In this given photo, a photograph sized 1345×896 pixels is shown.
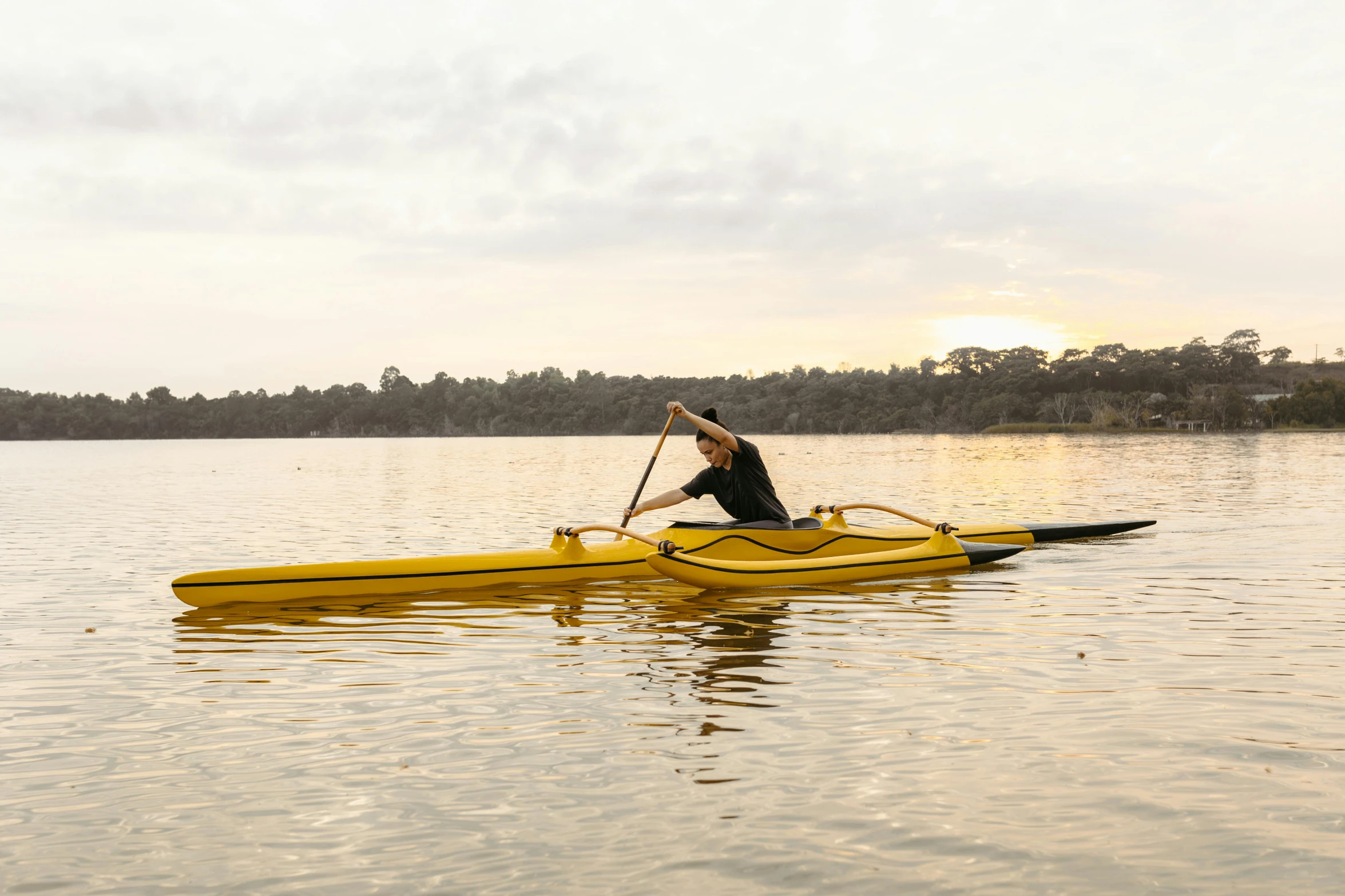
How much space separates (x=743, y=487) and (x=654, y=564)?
167 centimetres

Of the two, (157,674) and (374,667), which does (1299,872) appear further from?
(157,674)

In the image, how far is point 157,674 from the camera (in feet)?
22.0

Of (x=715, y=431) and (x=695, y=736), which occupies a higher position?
(x=715, y=431)

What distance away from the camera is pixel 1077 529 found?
14.1 meters

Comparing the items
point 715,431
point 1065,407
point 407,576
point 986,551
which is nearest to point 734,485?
point 715,431

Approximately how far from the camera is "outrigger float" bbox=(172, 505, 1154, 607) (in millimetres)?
9328

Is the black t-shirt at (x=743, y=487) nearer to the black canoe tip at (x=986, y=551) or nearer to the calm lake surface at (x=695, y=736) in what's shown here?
the calm lake surface at (x=695, y=736)

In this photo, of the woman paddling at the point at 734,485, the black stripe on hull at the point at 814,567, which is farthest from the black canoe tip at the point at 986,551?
the woman paddling at the point at 734,485

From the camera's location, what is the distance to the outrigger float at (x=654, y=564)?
9328 mm

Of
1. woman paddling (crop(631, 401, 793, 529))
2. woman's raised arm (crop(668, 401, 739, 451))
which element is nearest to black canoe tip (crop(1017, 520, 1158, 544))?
woman paddling (crop(631, 401, 793, 529))

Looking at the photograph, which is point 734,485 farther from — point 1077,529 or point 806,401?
point 806,401

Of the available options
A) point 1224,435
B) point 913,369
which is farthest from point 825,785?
point 913,369

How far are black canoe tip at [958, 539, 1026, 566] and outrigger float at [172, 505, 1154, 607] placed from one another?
0.5 inches

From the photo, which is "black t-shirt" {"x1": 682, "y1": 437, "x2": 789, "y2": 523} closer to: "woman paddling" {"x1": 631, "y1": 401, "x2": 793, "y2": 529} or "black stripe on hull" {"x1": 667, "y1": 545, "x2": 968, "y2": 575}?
"woman paddling" {"x1": 631, "y1": 401, "x2": 793, "y2": 529}
